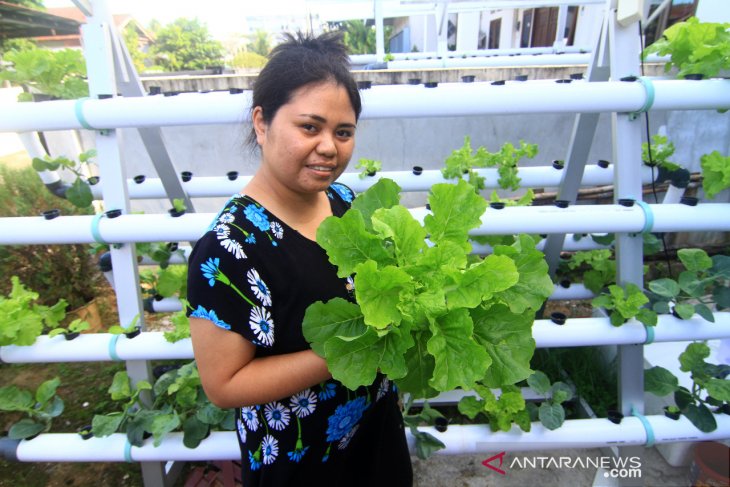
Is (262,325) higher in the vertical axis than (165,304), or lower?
higher

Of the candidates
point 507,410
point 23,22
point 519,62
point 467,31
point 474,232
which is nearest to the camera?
point 474,232

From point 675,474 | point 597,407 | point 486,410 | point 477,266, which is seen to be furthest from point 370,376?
point 675,474

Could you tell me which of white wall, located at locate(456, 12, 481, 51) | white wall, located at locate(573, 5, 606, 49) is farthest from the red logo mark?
white wall, located at locate(456, 12, 481, 51)

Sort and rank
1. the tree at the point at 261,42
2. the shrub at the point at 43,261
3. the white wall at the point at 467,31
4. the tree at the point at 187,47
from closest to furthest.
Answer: the shrub at the point at 43,261 < the white wall at the point at 467,31 < the tree at the point at 187,47 < the tree at the point at 261,42

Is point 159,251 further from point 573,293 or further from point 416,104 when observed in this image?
point 573,293

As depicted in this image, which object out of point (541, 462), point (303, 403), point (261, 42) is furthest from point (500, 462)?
Result: point (261, 42)

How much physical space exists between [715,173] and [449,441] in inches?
64.0

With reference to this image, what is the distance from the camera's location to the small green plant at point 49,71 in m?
1.75

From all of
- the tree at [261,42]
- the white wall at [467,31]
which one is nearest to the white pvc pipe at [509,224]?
the white wall at [467,31]

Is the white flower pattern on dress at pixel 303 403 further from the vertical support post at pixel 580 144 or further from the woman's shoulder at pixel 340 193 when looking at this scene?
the vertical support post at pixel 580 144

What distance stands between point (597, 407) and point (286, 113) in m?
2.28

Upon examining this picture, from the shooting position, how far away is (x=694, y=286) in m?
1.63

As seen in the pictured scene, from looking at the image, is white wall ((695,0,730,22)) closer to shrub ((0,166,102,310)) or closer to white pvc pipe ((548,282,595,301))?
Result: white pvc pipe ((548,282,595,301))

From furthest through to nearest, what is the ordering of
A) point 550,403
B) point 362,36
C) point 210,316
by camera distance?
point 362,36
point 550,403
point 210,316
